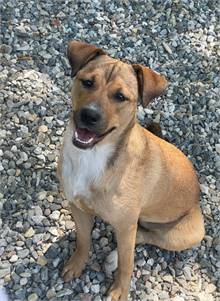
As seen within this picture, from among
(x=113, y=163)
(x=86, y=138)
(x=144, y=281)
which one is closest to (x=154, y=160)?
(x=113, y=163)

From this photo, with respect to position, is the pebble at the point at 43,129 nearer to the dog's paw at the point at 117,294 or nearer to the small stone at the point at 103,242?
the small stone at the point at 103,242

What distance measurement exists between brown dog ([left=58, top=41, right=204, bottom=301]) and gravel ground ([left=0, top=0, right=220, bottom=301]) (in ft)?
1.05

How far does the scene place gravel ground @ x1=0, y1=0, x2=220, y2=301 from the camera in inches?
204

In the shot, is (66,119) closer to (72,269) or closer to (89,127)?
(72,269)

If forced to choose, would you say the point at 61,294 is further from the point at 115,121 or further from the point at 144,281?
the point at 115,121

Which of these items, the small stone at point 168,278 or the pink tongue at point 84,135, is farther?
the small stone at point 168,278

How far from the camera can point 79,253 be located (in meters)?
5.09

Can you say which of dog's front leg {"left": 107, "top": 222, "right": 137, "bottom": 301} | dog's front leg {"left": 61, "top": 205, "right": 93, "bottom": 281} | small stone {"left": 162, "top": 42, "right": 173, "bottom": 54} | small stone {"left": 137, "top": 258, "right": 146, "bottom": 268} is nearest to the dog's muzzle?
dog's front leg {"left": 107, "top": 222, "right": 137, "bottom": 301}

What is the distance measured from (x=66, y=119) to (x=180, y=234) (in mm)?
1799

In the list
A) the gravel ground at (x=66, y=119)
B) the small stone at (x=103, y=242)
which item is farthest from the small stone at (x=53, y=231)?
the small stone at (x=103, y=242)

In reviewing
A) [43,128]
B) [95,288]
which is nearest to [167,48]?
[43,128]

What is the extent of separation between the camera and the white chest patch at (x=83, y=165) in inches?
168

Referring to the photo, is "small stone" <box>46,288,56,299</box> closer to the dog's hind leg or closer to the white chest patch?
the dog's hind leg

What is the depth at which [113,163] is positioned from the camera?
429 cm
